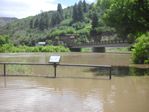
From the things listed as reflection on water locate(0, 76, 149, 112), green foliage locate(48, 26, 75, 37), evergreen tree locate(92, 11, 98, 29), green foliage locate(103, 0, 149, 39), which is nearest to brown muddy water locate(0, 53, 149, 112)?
reflection on water locate(0, 76, 149, 112)

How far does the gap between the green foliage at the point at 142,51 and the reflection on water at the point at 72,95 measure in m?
14.3

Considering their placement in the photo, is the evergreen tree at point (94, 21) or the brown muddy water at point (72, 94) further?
the evergreen tree at point (94, 21)

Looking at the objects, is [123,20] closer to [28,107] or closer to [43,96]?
[43,96]

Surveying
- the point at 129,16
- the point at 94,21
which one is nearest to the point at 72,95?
the point at 129,16

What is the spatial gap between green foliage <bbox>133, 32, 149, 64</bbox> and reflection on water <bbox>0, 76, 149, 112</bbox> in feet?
47.0

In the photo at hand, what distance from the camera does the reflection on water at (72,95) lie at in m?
13.6

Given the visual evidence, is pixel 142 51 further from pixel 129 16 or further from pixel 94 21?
pixel 94 21

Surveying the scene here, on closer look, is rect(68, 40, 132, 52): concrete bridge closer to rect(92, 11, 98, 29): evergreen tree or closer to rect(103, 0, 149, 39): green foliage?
rect(92, 11, 98, 29): evergreen tree

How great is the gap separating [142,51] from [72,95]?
858 inches

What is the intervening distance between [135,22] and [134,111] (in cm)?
1819

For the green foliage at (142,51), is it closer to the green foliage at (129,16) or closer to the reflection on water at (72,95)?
the green foliage at (129,16)

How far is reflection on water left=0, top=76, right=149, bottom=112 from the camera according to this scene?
13.6m

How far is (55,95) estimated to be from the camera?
638 inches

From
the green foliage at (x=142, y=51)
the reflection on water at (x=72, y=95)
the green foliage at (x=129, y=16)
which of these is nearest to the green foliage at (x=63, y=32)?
the green foliage at (x=142, y=51)
